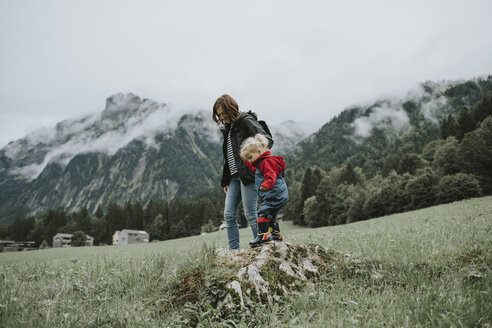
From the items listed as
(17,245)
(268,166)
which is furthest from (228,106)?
(17,245)

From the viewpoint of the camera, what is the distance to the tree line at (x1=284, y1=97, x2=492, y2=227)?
42750 mm

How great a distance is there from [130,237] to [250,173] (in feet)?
340

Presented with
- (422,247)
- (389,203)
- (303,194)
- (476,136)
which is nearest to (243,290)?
(422,247)

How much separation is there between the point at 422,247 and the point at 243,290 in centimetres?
349

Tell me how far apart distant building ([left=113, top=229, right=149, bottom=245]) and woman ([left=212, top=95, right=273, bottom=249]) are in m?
100

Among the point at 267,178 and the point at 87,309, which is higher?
the point at 267,178

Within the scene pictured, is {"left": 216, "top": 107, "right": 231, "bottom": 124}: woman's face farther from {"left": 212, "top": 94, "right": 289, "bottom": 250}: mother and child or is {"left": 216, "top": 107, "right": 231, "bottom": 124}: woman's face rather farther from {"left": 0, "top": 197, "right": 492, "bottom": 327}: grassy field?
{"left": 0, "top": 197, "right": 492, "bottom": 327}: grassy field

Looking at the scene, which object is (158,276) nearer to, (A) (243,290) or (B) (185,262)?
(B) (185,262)

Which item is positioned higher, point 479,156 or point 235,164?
point 479,156

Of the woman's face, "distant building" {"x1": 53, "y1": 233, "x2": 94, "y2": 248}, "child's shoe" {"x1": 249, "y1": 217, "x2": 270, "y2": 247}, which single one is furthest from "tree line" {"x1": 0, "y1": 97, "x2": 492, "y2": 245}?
"child's shoe" {"x1": 249, "y1": 217, "x2": 270, "y2": 247}

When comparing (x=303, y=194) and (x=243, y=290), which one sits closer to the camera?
(x=243, y=290)

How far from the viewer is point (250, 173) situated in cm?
565

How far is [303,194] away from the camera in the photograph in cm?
7369

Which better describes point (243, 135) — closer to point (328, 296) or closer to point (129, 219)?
point (328, 296)
